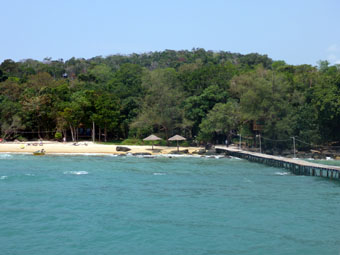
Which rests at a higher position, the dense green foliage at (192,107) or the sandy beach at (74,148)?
the dense green foliage at (192,107)

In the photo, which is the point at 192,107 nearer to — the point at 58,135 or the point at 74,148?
the point at 74,148

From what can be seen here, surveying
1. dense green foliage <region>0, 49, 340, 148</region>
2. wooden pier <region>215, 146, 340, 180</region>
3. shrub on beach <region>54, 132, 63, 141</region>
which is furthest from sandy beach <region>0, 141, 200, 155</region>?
wooden pier <region>215, 146, 340, 180</region>

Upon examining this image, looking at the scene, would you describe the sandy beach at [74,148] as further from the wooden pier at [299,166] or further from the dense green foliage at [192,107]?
the wooden pier at [299,166]

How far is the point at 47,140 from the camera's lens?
170ft

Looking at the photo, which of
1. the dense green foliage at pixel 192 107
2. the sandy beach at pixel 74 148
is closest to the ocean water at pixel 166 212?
the dense green foliage at pixel 192 107

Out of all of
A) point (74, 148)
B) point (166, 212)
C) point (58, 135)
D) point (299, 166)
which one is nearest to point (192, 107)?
point (74, 148)

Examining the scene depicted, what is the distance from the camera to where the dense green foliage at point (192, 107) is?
43094 millimetres

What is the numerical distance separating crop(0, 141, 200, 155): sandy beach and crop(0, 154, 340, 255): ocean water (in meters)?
13.3

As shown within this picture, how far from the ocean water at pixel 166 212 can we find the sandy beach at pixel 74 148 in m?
13.3

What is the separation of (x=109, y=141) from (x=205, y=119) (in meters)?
13.4

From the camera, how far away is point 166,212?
18.6 metres

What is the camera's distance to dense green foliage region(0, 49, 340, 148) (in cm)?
4309

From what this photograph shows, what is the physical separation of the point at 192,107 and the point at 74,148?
14543 millimetres

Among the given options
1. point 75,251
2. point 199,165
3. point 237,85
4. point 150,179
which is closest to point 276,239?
point 75,251
